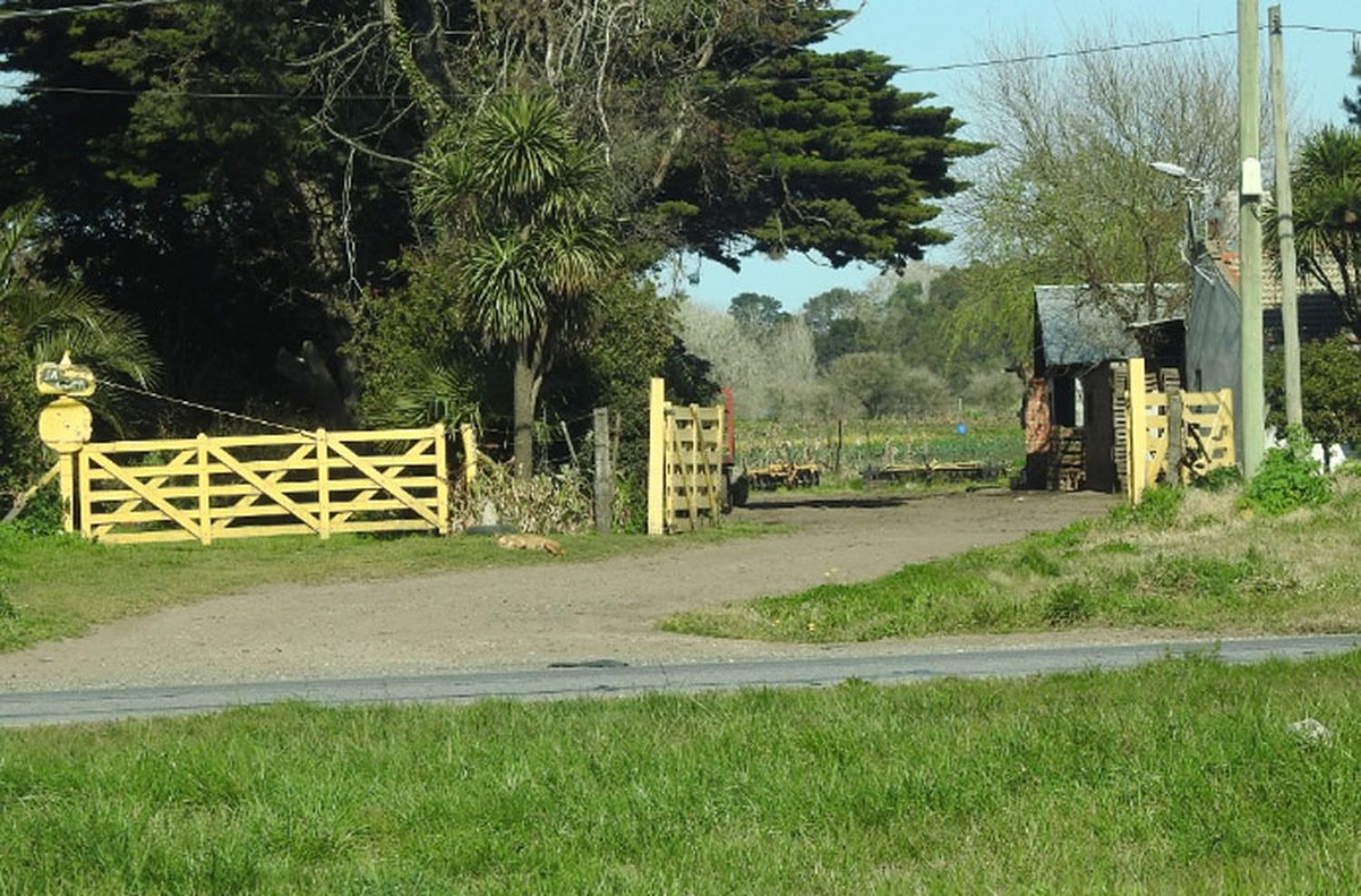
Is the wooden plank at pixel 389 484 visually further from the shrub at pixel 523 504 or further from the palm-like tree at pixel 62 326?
the palm-like tree at pixel 62 326

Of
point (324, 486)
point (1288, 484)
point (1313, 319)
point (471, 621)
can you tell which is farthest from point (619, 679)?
point (1313, 319)

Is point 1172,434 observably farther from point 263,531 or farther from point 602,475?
point 263,531

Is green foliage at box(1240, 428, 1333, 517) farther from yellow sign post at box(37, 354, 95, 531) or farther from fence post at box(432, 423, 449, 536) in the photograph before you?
yellow sign post at box(37, 354, 95, 531)

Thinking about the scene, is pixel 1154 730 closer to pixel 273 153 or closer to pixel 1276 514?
pixel 1276 514

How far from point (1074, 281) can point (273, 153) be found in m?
24.2

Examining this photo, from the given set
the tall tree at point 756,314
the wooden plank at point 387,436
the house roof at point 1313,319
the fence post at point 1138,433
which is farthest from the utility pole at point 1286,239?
the tall tree at point 756,314

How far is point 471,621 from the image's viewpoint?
18000 millimetres

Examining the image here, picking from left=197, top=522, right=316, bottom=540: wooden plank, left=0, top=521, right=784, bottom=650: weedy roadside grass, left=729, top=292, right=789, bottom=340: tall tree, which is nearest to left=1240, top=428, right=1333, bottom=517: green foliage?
left=0, top=521, right=784, bottom=650: weedy roadside grass

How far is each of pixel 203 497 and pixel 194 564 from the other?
333 centimetres

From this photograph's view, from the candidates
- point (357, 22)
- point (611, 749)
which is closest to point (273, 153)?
point (357, 22)

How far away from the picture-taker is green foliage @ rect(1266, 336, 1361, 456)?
3906 cm

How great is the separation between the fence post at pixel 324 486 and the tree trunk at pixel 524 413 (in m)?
2.61

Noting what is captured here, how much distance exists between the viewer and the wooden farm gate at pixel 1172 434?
102 feet

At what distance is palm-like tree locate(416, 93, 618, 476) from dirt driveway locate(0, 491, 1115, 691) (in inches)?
153
